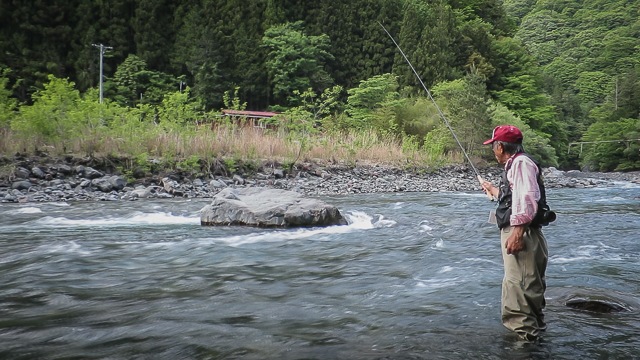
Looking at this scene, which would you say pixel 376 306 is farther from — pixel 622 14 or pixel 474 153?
pixel 622 14

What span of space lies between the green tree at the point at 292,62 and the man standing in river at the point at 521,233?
33535 mm

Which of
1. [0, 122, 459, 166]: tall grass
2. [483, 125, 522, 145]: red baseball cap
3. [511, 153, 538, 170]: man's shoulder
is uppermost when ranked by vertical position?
[483, 125, 522, 145]: red baseball cap

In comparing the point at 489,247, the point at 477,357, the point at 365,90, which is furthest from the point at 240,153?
the point at 365,90

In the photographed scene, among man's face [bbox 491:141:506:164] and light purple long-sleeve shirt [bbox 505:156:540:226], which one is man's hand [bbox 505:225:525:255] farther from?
man's face [bbox 491:141:506:164]

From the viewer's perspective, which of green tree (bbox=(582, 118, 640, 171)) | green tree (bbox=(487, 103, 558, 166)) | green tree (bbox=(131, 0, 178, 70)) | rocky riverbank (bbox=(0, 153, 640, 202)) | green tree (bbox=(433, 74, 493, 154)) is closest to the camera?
rocky riverbank (bbox=(0, 153, 640, 202))

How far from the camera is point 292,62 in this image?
36.2 m

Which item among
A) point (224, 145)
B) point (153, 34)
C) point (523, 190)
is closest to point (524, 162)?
point (523, 190)

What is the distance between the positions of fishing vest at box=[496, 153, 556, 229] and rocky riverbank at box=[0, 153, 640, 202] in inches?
371

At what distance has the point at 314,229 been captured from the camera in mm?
7555

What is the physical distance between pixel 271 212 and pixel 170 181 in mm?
5451

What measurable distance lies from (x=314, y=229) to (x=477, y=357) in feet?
15.7

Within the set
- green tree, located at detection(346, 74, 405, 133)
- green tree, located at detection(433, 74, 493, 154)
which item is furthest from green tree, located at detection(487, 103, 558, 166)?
green tree, located at detection(346, 74, 405, 133)

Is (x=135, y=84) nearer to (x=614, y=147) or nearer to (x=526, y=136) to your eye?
(x=526, y=136)

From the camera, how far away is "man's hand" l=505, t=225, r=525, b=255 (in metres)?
2.93
